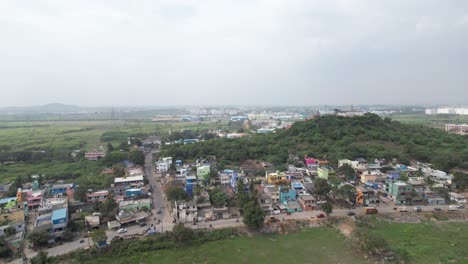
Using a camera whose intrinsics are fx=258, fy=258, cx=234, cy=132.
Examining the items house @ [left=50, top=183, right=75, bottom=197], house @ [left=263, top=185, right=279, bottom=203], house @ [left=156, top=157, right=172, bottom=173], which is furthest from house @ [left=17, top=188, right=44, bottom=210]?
house @ [left=263, top=185, right=279, bottom=203]

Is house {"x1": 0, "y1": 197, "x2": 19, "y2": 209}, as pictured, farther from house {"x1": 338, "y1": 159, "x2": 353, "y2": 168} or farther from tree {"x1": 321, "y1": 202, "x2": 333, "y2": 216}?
house {"x1": 338, "y1": 159, "x2": 353, "y2": 168}

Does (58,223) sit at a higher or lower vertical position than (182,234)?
higher

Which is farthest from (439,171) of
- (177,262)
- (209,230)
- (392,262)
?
(177,262)

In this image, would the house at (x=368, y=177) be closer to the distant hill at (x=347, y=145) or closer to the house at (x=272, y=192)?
the distant hill at (x=347, y=145)

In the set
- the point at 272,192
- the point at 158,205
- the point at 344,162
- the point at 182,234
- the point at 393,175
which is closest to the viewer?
the point at 182,234

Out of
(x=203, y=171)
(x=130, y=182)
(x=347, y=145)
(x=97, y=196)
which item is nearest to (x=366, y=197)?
(x=347, y=145)

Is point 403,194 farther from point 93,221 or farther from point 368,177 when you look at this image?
point 93,221

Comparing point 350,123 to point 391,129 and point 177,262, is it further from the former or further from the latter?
point 177,262
